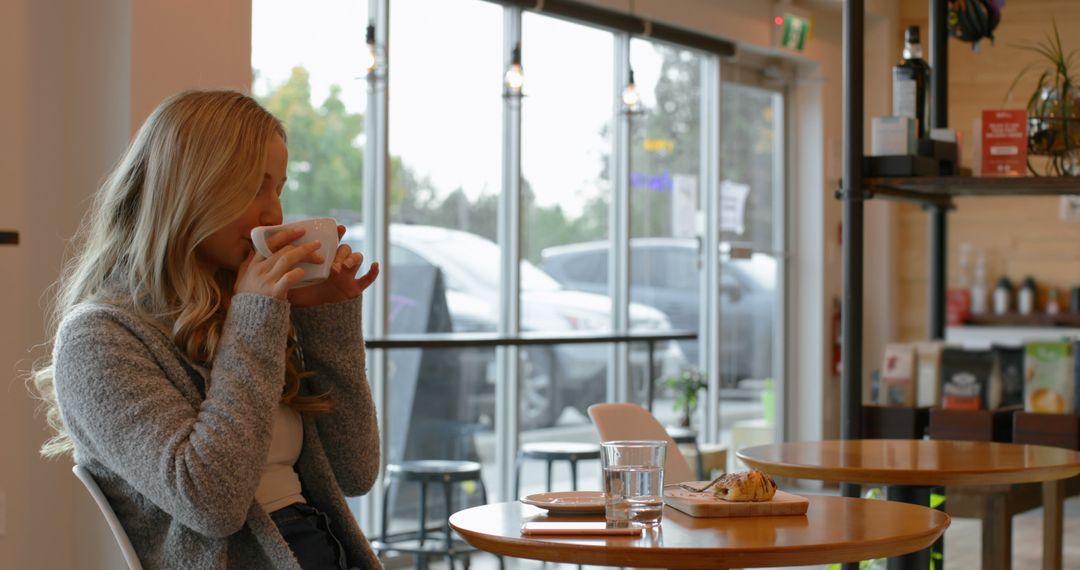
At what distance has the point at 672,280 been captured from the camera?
656 cm

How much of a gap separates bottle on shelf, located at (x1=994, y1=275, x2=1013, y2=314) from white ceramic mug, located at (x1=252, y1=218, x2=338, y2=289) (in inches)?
260

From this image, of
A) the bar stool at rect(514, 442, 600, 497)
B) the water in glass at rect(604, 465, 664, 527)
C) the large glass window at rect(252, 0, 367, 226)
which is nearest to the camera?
the water in glass at rect(604, 465, 664, 527)

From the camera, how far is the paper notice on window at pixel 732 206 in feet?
22.6

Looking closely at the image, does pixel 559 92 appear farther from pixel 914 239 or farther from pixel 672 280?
pixel 914 239

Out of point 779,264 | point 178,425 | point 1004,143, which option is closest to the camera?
point 178,425

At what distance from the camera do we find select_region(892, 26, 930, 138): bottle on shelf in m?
3.36

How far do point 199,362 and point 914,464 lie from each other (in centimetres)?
143

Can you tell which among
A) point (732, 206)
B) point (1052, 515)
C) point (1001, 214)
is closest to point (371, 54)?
point (1052, 515)

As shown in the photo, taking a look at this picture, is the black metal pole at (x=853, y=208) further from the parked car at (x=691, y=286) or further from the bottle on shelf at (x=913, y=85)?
the parked car at (x=691, y=286)

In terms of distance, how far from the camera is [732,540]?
1618 millimetres

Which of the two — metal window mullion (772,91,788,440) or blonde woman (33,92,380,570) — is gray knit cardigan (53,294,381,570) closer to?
blonde woman (33,92,380,570)

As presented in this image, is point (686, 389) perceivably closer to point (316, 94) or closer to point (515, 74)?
point (515, 74)

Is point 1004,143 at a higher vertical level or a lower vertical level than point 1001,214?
lower

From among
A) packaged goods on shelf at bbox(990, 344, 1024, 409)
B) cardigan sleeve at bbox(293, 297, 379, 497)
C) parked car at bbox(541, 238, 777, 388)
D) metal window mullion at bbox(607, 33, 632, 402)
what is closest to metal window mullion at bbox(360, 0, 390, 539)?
parked car at bbox(541, 238, 777, 388)
